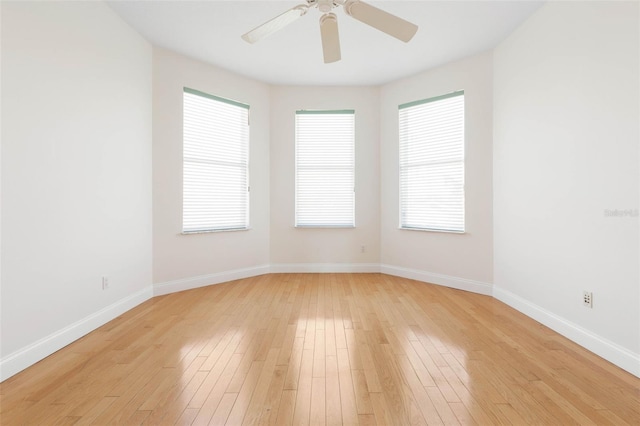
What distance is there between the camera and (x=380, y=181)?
16.2 feet

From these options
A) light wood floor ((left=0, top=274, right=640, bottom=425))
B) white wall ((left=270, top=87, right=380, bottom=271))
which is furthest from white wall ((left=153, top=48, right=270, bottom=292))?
light wood floor ((left=0, top=274, right=640, bottom=425))

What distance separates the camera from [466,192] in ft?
13.3

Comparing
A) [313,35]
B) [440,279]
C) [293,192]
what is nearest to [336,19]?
[313,35]

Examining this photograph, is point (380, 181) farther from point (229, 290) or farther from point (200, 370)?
point (200, 370)

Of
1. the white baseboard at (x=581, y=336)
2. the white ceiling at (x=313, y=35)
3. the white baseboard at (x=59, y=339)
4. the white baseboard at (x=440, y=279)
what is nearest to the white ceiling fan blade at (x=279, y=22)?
the white ceiling at (x=313, y=35)

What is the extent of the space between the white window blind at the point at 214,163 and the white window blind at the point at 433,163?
236cm

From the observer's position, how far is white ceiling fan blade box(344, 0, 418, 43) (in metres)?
2.00

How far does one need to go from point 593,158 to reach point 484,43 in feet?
6.52

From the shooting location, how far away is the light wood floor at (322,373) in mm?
1622

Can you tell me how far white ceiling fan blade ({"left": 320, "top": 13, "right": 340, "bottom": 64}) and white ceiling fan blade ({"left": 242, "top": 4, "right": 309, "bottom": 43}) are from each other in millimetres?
150

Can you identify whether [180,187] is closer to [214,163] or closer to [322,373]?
[214,163]

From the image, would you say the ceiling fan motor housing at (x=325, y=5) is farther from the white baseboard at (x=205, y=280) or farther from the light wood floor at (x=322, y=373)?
the white baseboard at (x=205, y=280)

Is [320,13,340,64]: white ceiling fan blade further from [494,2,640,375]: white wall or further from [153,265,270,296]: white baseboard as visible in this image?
[153,265,270,296]: white baseboard

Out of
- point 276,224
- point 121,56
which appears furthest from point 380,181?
point 121,56
